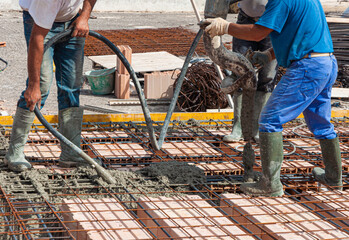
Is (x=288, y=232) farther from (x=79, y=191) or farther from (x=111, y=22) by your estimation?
(x=111, y=22)

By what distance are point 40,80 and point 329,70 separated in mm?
2065

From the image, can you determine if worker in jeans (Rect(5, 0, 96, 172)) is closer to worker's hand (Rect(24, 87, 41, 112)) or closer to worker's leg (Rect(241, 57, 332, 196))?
worker's hand (Rect(24, 87, 41, 112))

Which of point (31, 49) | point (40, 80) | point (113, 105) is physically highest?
point (31, 49)

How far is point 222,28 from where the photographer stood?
379 centimetres

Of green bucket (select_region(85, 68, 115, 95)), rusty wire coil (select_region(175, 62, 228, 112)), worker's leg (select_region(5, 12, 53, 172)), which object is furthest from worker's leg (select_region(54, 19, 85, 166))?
green bucket (select_region(85, 68, 115, 95))

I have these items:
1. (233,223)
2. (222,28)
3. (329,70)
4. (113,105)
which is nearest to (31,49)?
(222,28)

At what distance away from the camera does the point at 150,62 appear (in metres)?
9.89

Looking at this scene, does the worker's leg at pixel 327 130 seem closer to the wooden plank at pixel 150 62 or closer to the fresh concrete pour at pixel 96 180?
the fresh concrete pour at pixel 96 180

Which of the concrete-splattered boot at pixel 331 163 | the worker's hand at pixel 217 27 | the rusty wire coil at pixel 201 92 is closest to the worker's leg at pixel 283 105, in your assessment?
the concrete-splattered boot at pixel 331 163

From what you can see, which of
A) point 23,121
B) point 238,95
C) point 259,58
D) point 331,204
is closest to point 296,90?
point 259,58

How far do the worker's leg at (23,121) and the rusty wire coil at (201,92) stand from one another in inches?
144

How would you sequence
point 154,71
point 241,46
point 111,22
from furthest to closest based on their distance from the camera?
point 111,22 → point 154,71 → point 241,46

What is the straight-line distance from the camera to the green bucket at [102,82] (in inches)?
343

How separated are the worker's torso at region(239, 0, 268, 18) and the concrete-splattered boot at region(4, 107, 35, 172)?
200 centimetres
